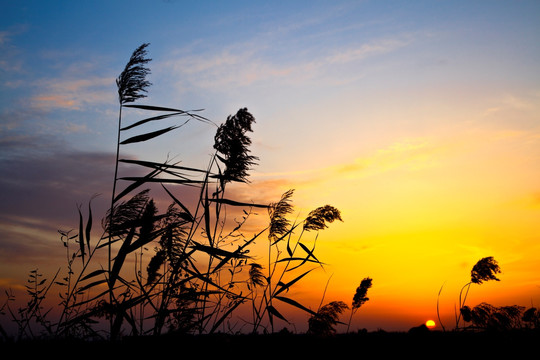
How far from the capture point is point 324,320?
14.1ft

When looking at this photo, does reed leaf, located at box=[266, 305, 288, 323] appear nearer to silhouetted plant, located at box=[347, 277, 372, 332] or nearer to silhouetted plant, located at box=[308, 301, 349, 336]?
silhouetted plant, located at box=[308, 301, 349, 336]

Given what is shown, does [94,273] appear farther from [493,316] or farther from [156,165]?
[493,316]

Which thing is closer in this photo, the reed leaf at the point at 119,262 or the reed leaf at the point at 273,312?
the reed leaf at the point at 119,262

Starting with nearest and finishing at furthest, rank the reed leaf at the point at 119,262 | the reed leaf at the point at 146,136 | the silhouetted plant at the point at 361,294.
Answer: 1. the reed leaf at the point at 119,262
2. the reed leaf at the point at 146,136
3. the silhouetted plant at the point at 361,294

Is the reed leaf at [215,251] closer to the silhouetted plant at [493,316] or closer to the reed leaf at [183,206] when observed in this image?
the reed leaf at [183,206]

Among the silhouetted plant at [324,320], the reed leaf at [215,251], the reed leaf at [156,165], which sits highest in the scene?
the reed leaf at [156,165]

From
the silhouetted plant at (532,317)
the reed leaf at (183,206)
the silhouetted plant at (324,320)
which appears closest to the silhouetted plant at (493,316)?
the silhouetted plant at (532,317)

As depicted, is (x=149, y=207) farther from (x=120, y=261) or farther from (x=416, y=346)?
(x=416, y=346)

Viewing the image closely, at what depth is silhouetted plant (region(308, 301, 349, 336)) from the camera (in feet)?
14.0

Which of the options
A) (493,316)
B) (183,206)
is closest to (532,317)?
(493,316)

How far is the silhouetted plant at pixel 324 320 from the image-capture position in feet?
14.0

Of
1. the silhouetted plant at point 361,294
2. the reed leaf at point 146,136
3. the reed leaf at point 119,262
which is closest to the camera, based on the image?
the reed leaf at point 119,262

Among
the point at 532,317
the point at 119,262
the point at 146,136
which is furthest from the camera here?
the point at 532,317

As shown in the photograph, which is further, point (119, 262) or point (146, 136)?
point (146, 136)
